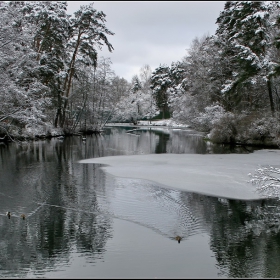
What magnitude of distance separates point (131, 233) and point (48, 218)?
7.11 ft

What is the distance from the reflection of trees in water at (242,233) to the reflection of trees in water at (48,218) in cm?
226

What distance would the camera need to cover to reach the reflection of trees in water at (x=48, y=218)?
237 inches

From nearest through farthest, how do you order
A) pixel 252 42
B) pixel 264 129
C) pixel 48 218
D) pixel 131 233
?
pixel 131 233
pixel 48 218
pixel 264 129
pixel 252 42

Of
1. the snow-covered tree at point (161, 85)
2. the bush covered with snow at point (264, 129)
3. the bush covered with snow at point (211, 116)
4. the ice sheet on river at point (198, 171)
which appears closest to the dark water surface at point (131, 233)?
the ice sheet on river at point (198, 171)

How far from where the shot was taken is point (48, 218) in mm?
7984

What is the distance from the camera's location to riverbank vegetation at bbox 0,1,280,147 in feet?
56.8

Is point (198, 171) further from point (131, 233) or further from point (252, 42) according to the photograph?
point (252, 42)

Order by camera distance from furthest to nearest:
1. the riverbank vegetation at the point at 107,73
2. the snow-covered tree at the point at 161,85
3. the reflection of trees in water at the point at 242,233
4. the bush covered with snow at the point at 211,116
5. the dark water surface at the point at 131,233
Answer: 1. the snow-covered tree at the point at 161,85
2. the bush covered with snow at the point at 211,116
3. the riverbank vegetation at the point at 107,73
4. the reflection of trees in water at the point at 242,233
5. the dark water surface at the point at 131,233

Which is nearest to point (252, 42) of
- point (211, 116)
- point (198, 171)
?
point (211, 116)

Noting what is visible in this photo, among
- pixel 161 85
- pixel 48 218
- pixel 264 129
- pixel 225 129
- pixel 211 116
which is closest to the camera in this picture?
pixel 48 218

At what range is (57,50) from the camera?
3152 cm

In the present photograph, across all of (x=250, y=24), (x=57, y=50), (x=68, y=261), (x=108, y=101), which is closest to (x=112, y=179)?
(x=68, y=261)

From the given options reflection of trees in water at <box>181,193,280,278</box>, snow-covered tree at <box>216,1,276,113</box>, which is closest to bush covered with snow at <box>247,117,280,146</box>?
snow-covered tree at <box>216,1,276,113</box>

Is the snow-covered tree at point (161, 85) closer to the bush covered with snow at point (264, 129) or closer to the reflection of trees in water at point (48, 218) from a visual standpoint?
the bush covered with snow at point (264, 129)
